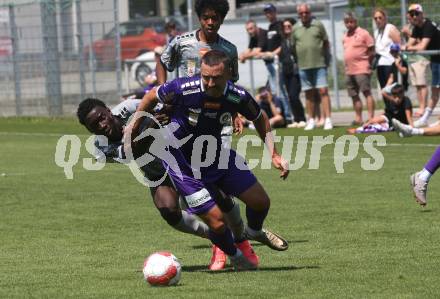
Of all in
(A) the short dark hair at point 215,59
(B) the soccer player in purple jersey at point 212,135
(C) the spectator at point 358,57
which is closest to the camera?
(A) the short dark hair at point 215,59

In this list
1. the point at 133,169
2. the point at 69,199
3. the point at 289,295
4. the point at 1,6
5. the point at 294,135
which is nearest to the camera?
the point at 289,295

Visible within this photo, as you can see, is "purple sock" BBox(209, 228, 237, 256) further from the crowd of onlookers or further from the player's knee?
the crowd of onlookers

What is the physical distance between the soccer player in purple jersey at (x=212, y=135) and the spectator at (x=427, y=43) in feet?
38.4

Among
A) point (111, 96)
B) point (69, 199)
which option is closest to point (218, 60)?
point (69, 199)

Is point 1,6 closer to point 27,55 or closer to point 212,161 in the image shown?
point 27,55

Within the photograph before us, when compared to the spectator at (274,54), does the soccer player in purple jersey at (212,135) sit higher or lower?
higher

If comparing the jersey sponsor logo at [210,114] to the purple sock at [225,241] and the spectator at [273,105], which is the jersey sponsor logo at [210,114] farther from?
the spectator at [273,105]

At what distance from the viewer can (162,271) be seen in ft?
26.4

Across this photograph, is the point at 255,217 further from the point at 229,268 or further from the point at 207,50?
the point at 207,50

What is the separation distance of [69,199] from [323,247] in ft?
15.9

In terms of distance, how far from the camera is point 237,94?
28.4 ft

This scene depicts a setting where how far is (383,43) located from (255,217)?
480 inches

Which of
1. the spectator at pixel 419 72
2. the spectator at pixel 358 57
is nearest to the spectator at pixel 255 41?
the spectator at pixel 358 57

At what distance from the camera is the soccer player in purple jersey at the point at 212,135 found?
8.57 metres
